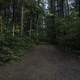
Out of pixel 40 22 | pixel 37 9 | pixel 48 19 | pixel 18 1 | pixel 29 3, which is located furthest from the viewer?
pixel 40 22

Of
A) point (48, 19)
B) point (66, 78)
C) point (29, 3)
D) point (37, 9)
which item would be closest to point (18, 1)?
point (29, 3)

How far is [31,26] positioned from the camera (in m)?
25.4

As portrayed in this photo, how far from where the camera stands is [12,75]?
7656 millimetres

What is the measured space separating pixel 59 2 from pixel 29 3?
992 centimetres

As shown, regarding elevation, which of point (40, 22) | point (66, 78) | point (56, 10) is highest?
point (56, 10)

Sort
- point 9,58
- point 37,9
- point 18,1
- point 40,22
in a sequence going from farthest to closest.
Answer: point 40,22
point 37,9
point 18,1
point 9,58

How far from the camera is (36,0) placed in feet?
81.9

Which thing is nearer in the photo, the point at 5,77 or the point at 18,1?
the point at 5,77

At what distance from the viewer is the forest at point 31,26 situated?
13.6 meters

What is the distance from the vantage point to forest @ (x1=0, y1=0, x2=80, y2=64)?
44.5ft

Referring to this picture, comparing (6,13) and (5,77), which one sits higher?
(6,13)

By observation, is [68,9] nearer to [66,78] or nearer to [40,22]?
[40,22]

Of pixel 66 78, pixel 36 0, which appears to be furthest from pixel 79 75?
pixel 36 0

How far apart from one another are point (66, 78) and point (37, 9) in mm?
17337
